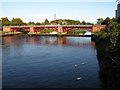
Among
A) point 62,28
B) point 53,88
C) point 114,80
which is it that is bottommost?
point 53,88

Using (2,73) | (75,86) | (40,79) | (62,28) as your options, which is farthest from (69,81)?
(62,28)

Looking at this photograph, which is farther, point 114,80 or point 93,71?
point 93,71

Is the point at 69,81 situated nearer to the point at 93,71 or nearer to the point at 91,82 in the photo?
the point at 91,82

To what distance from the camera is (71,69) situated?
21.6m

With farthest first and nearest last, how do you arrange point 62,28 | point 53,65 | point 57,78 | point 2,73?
point 62,28, point 53,65, point 2,73, point 57,78

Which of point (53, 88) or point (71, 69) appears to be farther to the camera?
point (71, 69)

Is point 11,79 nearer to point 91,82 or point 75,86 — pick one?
point 75,86

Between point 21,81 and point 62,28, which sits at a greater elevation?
point 62,28

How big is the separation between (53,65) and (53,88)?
7831mm

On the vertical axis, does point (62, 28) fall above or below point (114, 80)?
above

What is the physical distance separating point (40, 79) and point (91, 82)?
537 cm

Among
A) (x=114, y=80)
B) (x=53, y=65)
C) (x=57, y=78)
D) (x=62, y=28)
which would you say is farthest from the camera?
(x=62, y=28)

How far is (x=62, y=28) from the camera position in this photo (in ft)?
260

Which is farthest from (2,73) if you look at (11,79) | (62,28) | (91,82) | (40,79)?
(62,28)
